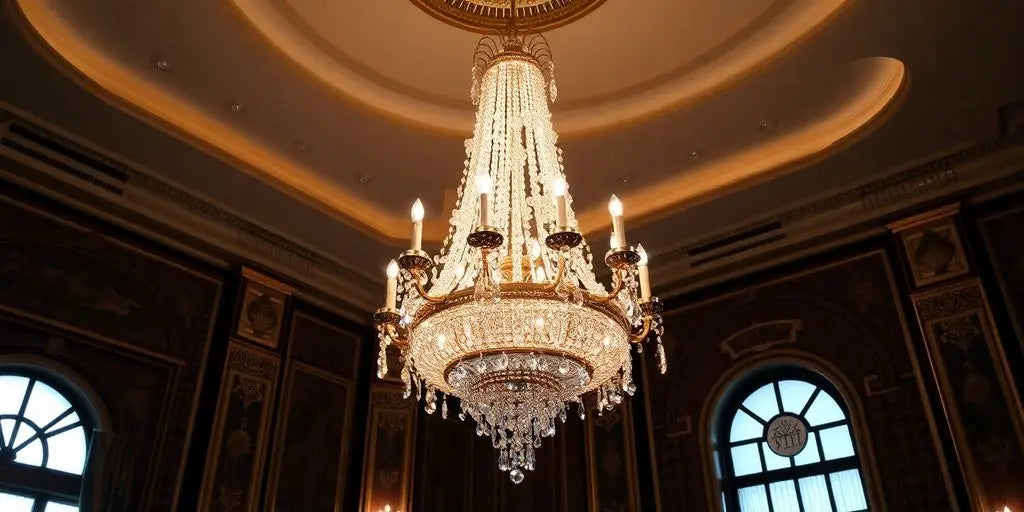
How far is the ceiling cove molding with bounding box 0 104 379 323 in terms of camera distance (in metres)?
6.15

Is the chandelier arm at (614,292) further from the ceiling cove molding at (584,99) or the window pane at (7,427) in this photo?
the window pane at (7,427)

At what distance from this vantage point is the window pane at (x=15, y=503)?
18.4 feet

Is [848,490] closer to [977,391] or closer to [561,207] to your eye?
[977,391]

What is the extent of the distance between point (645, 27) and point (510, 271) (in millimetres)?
2708

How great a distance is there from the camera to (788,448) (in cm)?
700

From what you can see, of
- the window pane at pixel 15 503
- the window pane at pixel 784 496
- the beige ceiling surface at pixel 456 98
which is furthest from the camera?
the window pane at pixel 784 496

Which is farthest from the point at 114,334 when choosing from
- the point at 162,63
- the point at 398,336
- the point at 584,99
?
the point at 584,99

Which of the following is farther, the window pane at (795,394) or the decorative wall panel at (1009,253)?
the window pane at (795,394)

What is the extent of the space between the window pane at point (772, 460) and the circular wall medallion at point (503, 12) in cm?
414

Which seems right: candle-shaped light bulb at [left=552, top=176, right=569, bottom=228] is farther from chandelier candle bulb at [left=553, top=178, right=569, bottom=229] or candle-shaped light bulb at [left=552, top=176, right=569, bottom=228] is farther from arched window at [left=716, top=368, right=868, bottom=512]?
arched window at [left=716, top=368, right=868, bottom=512]

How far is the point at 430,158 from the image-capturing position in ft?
23.2

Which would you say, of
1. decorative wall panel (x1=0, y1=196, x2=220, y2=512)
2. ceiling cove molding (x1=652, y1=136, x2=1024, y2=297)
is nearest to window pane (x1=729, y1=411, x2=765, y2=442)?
ceiling cove molding (x1=652, y1=136, x2=1024, y2=297)

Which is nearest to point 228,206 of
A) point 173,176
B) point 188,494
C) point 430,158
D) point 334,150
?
point 173,176

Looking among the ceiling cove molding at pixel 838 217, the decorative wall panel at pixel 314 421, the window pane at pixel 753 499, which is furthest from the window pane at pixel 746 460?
the decorative wall panel at pixel 314 421
